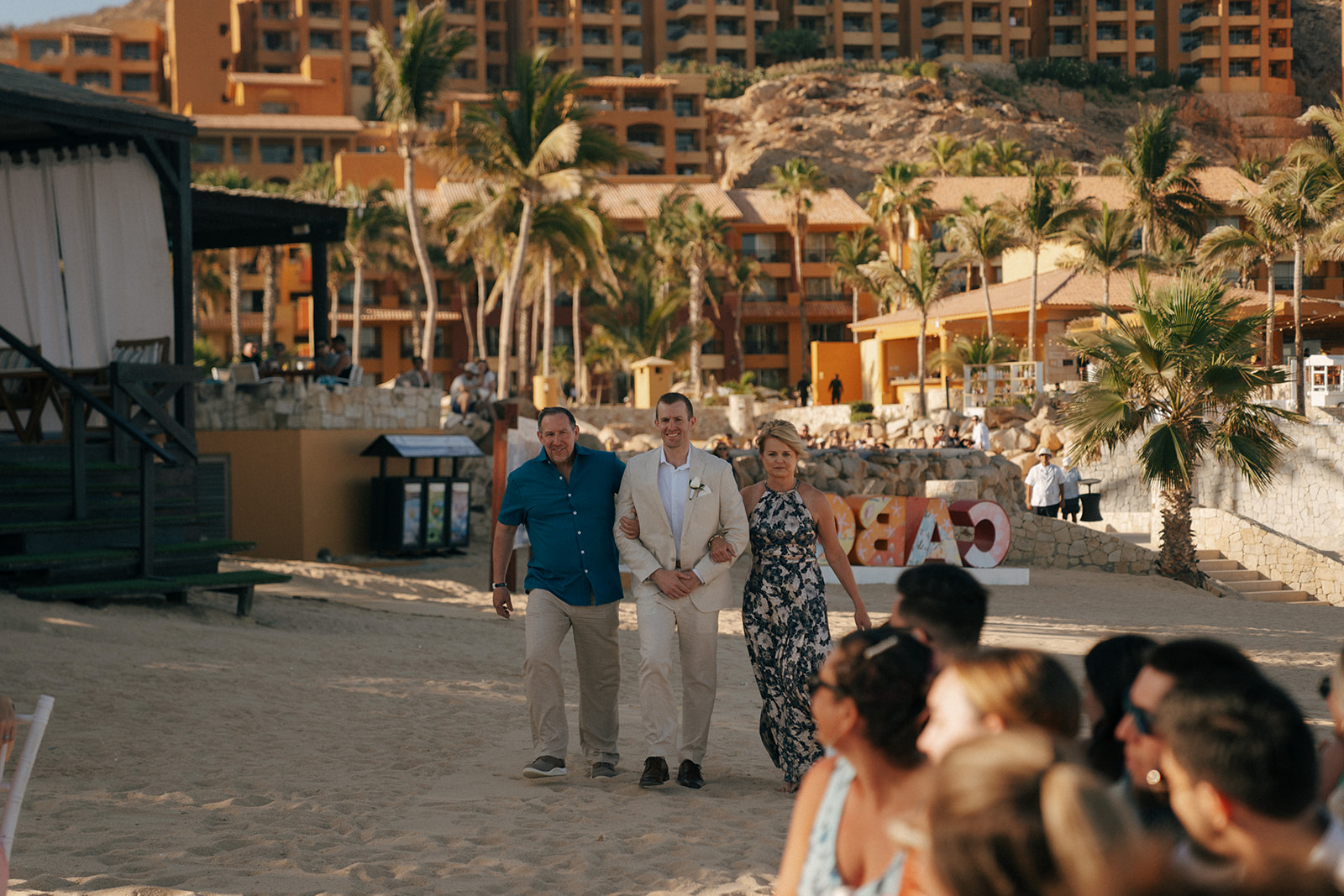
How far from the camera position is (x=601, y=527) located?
5.77 m

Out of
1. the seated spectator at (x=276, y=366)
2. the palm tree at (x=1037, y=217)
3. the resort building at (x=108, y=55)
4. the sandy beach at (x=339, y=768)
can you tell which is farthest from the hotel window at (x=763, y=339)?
the sandy beach at (x=339, y=768)

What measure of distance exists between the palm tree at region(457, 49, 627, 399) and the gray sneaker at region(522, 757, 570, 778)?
74.7ft

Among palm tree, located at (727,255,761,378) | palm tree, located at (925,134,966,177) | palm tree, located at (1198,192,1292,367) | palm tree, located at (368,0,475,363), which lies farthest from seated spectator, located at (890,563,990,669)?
palm tree, located at (925,134,966,177)

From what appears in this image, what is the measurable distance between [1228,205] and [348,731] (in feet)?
167

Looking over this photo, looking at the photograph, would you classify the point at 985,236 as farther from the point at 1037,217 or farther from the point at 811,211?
the point at 811,211

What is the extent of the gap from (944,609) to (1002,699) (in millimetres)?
1150

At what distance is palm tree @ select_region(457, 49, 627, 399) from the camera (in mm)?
28219

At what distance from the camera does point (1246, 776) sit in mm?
1824

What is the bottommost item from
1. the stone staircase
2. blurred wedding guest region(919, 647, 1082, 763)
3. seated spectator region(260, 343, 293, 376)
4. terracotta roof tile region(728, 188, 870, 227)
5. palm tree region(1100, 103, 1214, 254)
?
the stone staircase

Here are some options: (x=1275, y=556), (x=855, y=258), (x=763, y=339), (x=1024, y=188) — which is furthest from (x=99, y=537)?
(x=1024, y=188)

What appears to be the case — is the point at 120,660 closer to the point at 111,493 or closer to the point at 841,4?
the point at 111,493

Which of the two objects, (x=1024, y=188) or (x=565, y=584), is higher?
(x=1024, y=188)

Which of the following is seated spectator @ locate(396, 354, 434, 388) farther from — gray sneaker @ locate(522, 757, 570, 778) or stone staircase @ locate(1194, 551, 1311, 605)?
gray sneaker @ locate(522, 757, 570, 778)

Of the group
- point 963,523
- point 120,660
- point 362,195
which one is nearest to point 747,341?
point 362,195
